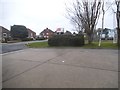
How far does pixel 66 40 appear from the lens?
21484 millimetres

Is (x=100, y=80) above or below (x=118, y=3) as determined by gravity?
below

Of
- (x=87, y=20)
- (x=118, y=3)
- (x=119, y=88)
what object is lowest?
(x=119, y=88)

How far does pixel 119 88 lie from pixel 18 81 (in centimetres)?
344

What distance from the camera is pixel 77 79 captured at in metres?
5.56

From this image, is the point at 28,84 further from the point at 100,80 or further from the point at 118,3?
the point at 118,3

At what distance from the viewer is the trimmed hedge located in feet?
69.3

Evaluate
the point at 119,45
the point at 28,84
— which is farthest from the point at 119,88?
the point at 119,45

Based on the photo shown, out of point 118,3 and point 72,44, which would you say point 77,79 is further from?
point 118,3

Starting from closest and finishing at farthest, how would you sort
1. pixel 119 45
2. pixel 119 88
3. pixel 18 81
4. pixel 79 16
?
pixel 119 88 < pixel 18 81 < pixel 119 45 < pixel 79 16

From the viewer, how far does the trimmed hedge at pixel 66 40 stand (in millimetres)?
21109

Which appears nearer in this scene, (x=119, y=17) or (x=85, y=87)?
(x=85, y=87)

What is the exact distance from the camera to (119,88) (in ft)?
15.3

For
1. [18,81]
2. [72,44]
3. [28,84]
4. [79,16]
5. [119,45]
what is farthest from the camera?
[79,16]

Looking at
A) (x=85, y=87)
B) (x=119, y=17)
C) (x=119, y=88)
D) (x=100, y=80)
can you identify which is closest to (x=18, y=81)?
(x=85, y=87)
